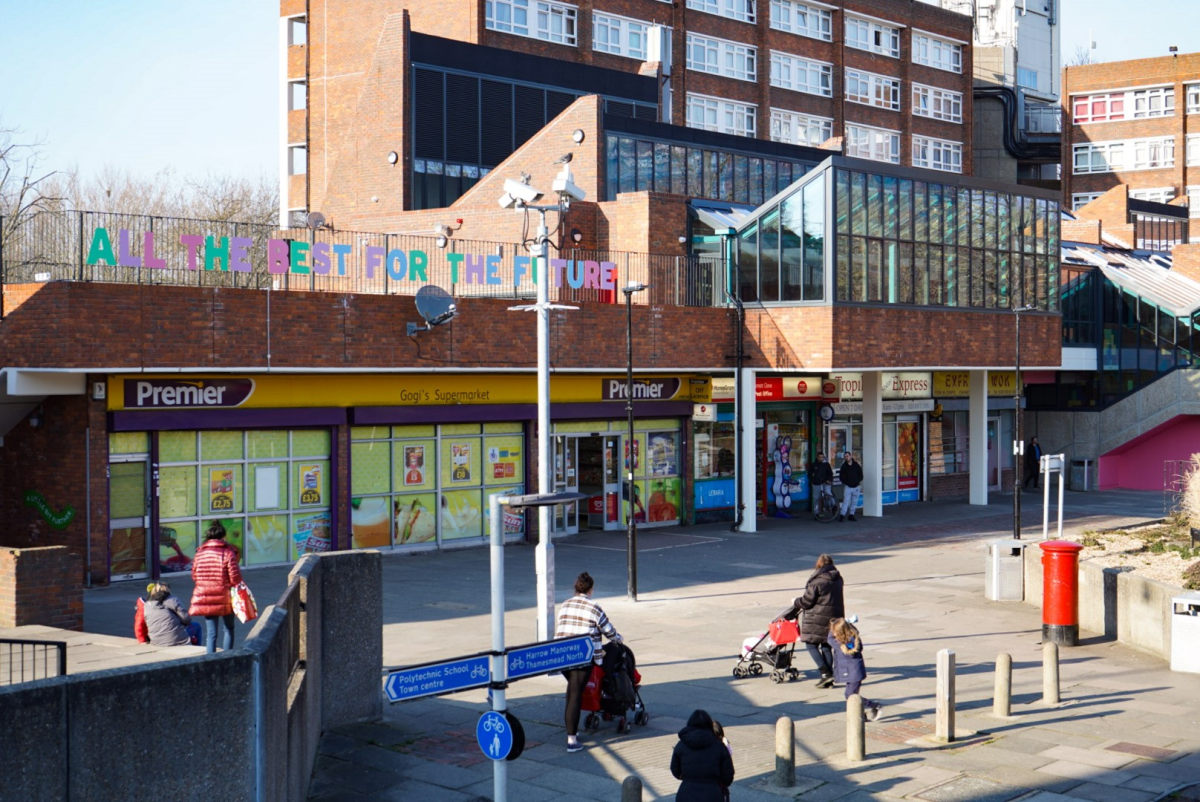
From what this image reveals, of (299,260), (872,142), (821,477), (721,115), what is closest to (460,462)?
(299,260)

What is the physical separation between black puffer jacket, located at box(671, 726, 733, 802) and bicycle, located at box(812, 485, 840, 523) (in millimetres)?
22393

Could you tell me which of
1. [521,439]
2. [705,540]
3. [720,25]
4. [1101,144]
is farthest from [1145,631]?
[1101,144]

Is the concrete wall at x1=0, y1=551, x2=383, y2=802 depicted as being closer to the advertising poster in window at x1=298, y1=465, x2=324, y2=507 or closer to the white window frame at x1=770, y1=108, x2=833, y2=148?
the advertising poster in window at x1=298, y1=465, x2=324, y2=507

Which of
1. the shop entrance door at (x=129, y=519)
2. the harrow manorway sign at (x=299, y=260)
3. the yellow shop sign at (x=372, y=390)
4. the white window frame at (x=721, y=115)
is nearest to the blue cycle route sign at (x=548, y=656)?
the harrow manorway sign at (x=299, y=260)

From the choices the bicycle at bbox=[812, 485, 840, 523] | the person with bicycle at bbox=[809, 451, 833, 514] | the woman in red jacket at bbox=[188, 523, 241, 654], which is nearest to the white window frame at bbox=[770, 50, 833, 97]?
the person with bicycle at bbox=[809, 451, 833, 514]

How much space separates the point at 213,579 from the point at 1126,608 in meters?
11.4

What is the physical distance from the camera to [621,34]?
171 feet

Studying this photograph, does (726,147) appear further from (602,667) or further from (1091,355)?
(602,667)

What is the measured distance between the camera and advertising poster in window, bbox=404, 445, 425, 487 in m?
24.1

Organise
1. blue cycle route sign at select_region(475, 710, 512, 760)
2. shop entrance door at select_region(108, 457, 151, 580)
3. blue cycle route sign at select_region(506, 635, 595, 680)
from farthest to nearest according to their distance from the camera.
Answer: shop entrance door at select_region(108, 457, 151, 580) → blue cycle route sign at select_region(506, 635, 595, 680) → blue cycle route sign at select_region(475, 710, 512, 760)

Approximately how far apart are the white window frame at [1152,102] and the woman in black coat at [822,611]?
68.3 m

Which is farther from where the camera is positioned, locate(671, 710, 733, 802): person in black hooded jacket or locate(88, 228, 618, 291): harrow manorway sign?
locate(88, 228, 618, 291): harrow manorway sign

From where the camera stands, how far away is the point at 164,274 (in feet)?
63.9

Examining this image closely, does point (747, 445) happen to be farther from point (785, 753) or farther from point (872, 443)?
point (785, 753)
